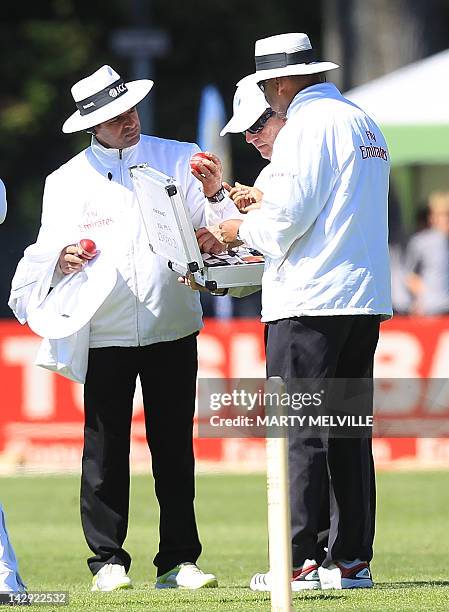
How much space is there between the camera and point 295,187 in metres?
6.85

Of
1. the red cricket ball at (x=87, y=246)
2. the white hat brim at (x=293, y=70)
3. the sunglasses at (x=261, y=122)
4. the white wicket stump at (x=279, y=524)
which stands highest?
the white hat brim at (x=293, y=70)

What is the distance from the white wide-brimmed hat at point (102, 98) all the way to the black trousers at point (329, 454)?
136 centimetres

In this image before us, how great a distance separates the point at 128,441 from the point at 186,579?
28.1 inches

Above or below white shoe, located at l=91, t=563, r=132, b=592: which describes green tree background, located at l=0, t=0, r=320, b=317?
below

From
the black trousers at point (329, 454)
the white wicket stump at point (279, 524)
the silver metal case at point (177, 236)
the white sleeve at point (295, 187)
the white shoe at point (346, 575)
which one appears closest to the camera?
the white wicket stump at point (279, 524)

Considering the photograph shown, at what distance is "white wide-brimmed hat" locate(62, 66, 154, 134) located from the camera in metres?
7.74

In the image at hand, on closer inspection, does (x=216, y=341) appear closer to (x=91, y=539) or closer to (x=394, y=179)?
(x=394, y=179)

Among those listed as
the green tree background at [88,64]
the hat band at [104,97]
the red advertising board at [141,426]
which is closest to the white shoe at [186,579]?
the hat band at [104,97]

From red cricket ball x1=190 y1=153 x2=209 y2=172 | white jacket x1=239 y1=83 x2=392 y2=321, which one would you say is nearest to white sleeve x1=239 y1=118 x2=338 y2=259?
white jacket x1=239 y1=83 x2=392 y2=321

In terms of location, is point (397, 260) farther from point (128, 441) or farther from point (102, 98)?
point (102, 98)

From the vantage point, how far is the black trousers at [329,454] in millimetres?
6973

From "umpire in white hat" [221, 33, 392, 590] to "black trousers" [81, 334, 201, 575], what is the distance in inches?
33.6

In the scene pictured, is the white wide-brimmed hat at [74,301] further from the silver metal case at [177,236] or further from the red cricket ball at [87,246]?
the silver metal case at [177,236]

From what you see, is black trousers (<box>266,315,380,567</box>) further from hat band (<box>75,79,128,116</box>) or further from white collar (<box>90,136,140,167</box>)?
hat band (<box>75,79,128,116</box>)
